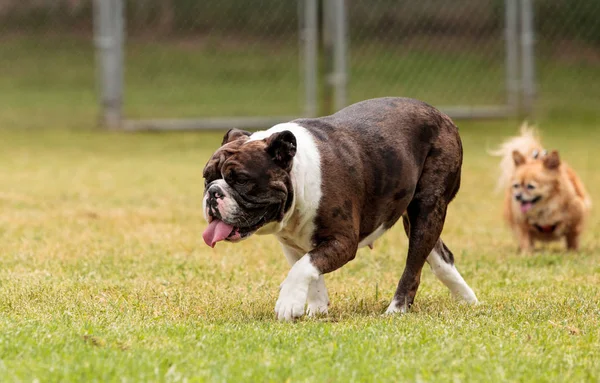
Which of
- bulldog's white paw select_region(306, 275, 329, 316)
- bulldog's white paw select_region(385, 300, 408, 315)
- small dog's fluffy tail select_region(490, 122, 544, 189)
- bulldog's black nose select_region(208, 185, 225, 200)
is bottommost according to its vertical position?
small dog's fluffy tail select_region(490, 122, 544, 189)

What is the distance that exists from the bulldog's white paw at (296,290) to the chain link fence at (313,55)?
37.3 feet

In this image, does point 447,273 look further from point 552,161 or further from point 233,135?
point 552,161

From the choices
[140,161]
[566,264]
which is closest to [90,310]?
[566,264]

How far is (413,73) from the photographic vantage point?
18.1m

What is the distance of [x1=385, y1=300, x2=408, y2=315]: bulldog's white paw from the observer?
5442 millimetres

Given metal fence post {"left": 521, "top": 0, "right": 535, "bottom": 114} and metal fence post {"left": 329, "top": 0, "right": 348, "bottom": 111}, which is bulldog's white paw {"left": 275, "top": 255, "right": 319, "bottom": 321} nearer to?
metal fence post {"left": 329, "top": 0, "right": 348, "bottom": 111}

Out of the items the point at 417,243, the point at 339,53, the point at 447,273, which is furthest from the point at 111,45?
the point at 417,243

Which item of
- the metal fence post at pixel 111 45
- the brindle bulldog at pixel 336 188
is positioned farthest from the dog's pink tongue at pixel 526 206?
the metal fence post at pixel 111 45

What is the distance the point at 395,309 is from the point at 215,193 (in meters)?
1.24

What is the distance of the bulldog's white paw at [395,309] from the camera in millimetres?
5442

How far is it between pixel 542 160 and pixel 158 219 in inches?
136

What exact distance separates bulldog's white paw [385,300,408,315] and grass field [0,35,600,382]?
0.06 m

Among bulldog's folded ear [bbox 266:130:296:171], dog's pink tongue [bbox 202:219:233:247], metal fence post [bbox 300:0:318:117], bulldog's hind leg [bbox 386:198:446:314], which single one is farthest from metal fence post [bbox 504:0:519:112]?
dog's pink tongue [bbox 202:219:233:247]

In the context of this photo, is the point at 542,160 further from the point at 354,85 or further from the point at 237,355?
the point at 354,85
